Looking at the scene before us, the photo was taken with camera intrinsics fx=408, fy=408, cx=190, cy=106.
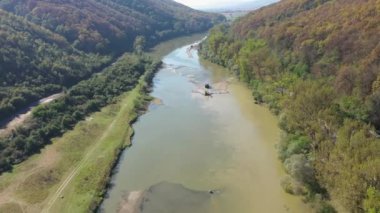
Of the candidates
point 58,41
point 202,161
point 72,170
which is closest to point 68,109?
point 72,170

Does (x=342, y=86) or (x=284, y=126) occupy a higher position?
(x=342, y=86)

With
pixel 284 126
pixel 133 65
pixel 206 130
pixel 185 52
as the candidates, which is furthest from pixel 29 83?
pixel 185 52

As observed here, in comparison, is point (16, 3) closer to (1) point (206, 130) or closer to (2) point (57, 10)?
(2) point (57, 10)

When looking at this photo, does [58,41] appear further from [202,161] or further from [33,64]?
[202,161]

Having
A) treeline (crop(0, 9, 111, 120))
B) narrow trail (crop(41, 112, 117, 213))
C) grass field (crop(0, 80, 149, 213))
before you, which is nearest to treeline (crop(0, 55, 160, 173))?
grass field (crop(0, 80, 149, 213))

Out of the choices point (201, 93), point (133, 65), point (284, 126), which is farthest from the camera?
point (133, 65)

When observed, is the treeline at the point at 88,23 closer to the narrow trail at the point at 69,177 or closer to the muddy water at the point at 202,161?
the muddy water at the point at 202,161

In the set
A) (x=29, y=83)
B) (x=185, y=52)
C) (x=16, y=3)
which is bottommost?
(x=185, y=52)

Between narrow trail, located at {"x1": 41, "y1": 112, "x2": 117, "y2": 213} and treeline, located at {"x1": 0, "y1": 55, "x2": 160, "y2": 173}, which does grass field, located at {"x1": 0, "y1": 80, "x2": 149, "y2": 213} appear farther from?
treeline, located at {"x1": 0, "y1": 55, "x2": 160, "y2": 173}
